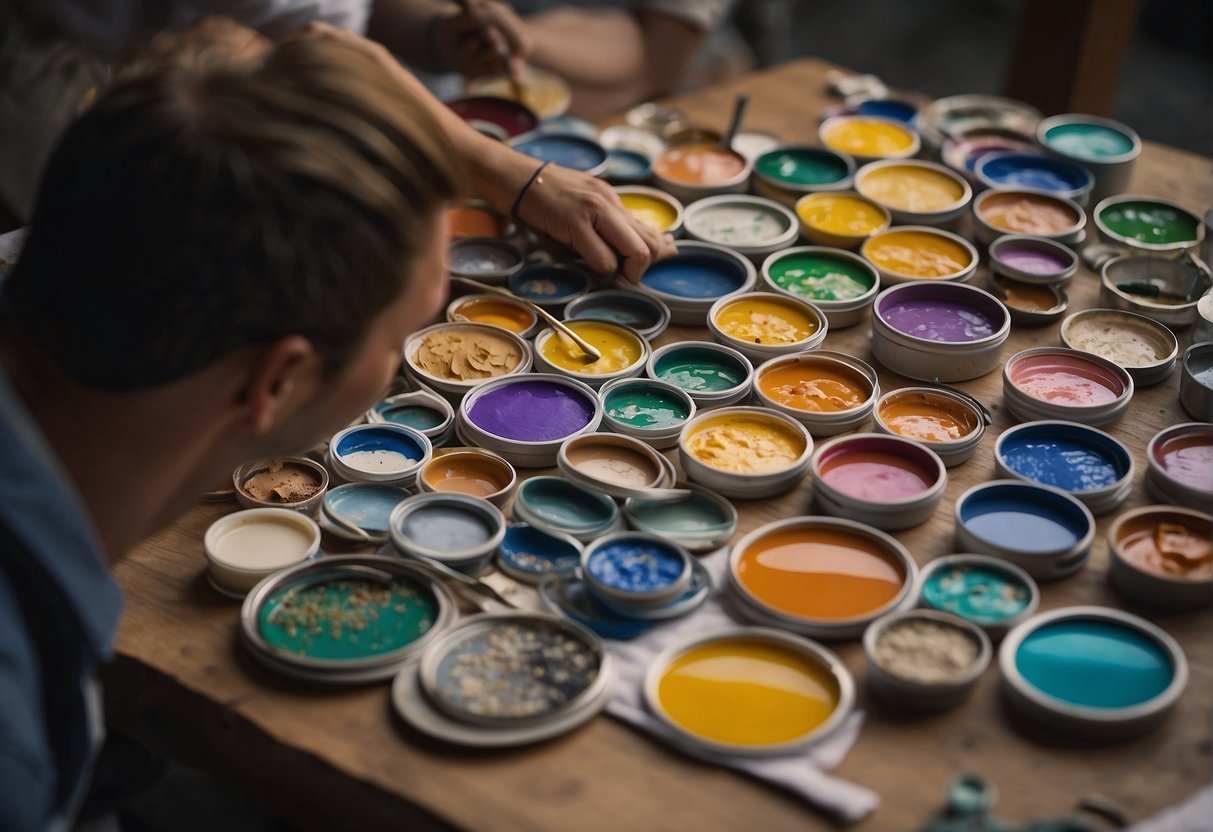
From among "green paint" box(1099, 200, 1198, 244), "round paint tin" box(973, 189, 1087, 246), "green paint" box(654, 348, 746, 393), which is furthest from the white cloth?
"green paint" box(1099, 200, 1198, 244)

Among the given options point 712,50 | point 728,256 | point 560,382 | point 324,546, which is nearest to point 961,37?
point 712,50

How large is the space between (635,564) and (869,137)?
1.50 metres

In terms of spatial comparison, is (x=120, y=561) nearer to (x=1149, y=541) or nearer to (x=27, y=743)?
(x=27, y=743)

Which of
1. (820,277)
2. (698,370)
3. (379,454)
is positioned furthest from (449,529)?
(820,277)

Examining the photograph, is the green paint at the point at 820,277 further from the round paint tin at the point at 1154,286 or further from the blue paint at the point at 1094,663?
the blue paint at the point at 1094,663

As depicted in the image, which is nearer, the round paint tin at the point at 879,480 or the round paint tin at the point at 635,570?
the round paint tin at the point at 635,570

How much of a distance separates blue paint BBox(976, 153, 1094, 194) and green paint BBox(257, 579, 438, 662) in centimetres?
159

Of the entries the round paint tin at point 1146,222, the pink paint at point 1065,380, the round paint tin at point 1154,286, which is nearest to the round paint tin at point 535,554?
the pink paint at point 1065,380

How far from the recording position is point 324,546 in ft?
5.67

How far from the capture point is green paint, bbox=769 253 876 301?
2219 mm

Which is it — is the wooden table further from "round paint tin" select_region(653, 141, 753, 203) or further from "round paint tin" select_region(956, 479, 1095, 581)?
"round paint tin" select_region(653, 141, 753, 203)

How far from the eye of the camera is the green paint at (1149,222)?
2.40 m

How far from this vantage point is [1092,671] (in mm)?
1485

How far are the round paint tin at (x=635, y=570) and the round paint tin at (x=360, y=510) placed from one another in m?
0.32
